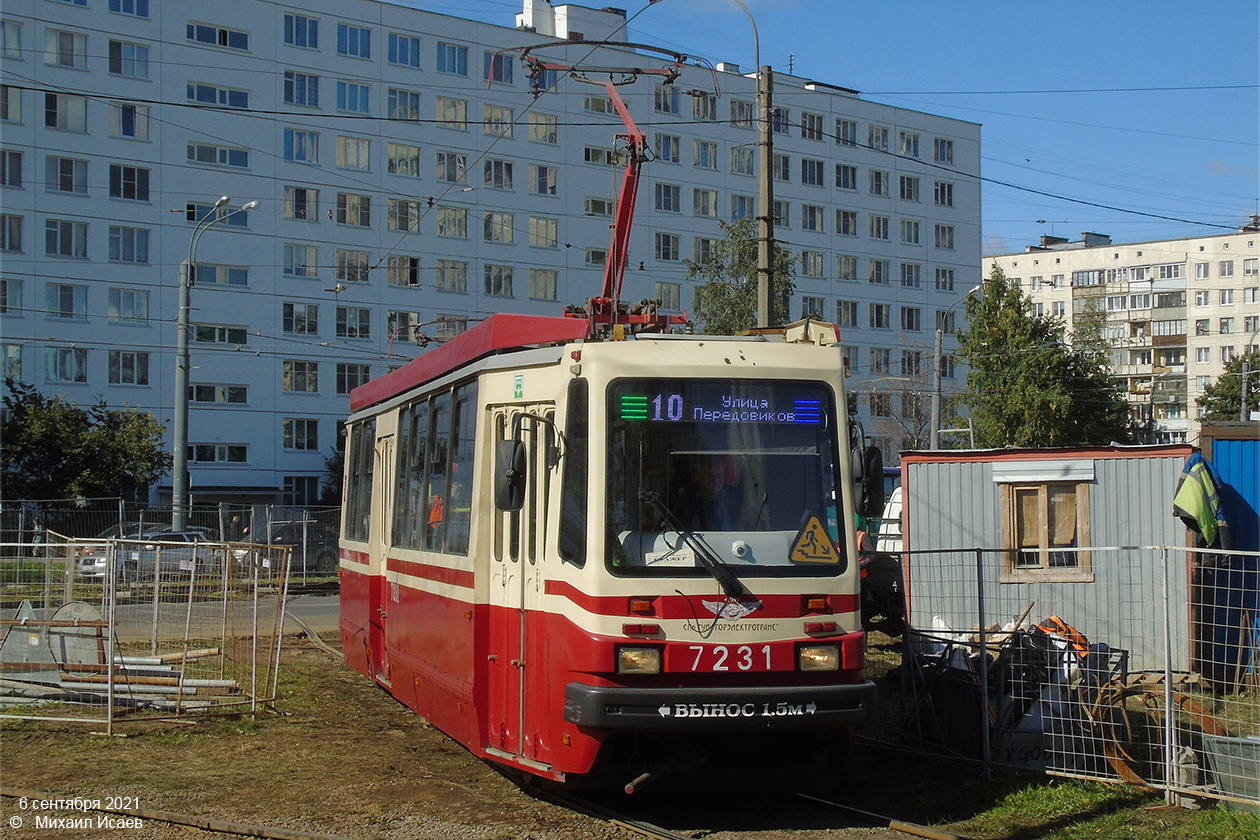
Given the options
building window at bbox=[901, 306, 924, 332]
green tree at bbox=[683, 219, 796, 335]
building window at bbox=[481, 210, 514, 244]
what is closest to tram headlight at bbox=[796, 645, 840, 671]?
green tree at bbox=[683, 219, 796, 335]

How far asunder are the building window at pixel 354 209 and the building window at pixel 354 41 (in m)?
6.28

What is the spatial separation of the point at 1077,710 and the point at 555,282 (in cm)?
5231

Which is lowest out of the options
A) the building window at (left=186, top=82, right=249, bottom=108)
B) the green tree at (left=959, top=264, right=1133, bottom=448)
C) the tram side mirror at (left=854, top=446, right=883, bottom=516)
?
the tram side mirror at (left=854, top=446, right=883, bottom=516)

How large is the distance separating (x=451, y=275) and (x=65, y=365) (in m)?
16.5

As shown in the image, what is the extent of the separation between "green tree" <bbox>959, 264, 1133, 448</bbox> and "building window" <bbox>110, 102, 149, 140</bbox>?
32788 millimetres

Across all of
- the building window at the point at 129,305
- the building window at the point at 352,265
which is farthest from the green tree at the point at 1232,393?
the building window at the point at 129,305

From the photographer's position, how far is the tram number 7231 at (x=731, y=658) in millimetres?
7406

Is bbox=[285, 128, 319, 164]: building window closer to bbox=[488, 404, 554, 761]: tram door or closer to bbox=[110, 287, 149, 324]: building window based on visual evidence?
bbox=[110, 287, 149, 324]: building window

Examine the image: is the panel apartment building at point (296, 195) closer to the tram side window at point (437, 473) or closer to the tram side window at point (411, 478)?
the tram side window at point (411, 478)

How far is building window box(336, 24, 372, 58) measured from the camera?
183 feet

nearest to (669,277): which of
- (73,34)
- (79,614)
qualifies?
(73,34)

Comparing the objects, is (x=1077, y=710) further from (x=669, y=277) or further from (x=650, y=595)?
(x=669, y=277)

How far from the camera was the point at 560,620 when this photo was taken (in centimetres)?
768

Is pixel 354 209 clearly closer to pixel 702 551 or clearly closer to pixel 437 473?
pixel 437 473
